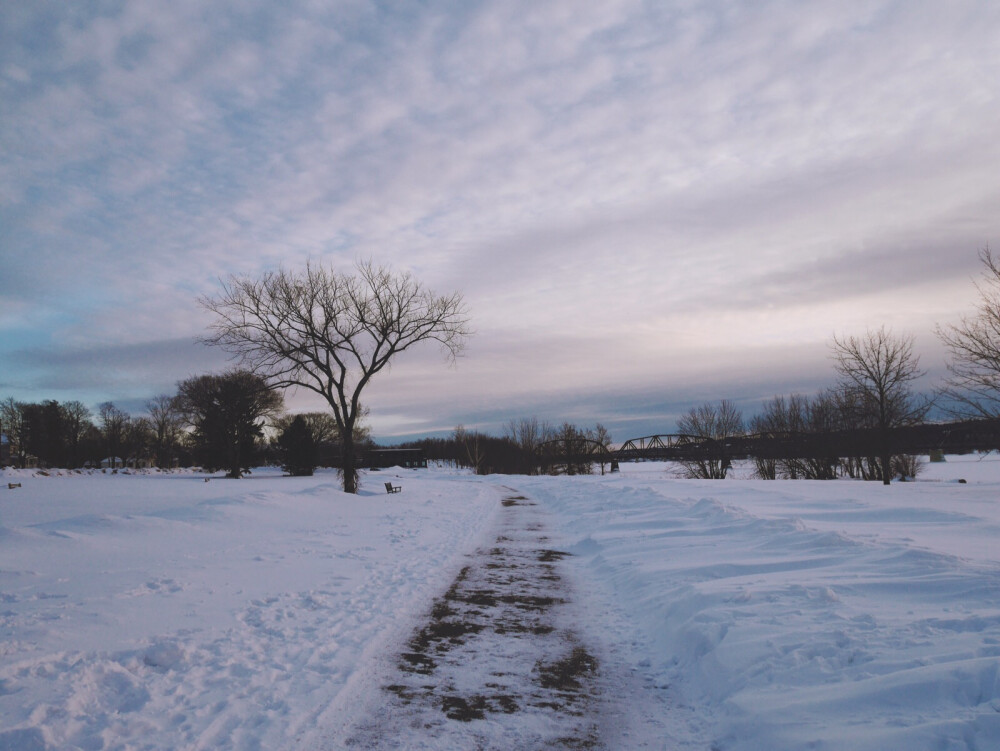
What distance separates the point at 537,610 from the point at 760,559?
3468 mm

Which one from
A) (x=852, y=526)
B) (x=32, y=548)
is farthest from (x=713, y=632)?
(x=32, y=548)

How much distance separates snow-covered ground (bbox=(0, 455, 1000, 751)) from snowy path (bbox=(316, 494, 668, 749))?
0.14m

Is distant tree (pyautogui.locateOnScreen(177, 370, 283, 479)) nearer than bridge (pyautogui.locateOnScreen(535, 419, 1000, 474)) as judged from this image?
No

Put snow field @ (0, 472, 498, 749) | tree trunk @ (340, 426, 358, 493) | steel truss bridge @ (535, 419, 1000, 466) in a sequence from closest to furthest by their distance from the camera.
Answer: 1. snow field @ (0, 472, 498, 749)
2. tree trunk @ (340, 426, 358, 493)
3. steel truss bridge @ (535, 419, 1000, 466)

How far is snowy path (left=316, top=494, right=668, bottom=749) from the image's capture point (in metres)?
3.83

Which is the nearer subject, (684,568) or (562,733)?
(562,733)

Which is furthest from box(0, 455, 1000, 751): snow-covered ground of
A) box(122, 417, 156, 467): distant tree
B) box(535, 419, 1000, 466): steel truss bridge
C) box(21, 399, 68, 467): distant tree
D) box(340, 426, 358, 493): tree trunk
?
box(122, 417, 156, 467): distant tree

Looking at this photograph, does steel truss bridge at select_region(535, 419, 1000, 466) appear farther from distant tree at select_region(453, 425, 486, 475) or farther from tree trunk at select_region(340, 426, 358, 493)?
tree trunk at select_region(340, 426, 358, 493)

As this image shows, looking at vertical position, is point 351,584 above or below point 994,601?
below

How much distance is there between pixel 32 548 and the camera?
8.84 metres

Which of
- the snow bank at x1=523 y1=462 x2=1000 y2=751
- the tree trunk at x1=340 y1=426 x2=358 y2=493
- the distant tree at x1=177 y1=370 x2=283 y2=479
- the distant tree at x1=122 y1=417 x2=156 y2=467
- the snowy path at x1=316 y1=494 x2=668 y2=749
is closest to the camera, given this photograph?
the snow bank at x1=523 y1=462 x2=1000 y2=751

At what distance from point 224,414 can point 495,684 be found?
5831 centimetres

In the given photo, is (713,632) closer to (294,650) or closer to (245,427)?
(294,650)

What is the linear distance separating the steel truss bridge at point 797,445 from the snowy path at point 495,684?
2366 centimetres
